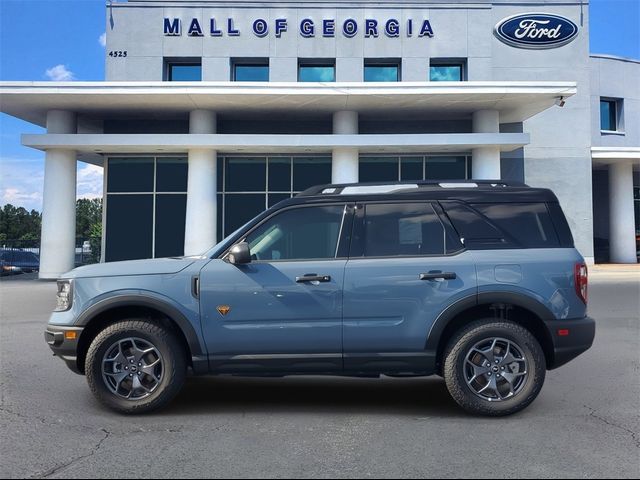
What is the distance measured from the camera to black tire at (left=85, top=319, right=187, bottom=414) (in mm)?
4867

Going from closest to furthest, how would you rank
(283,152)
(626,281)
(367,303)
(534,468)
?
(534,468) → (367,303) → (626,281) → (283,152)

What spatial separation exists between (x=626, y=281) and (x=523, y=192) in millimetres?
15766

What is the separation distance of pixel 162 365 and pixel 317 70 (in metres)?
21.2

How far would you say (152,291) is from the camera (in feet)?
16.0

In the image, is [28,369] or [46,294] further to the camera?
[46,294]

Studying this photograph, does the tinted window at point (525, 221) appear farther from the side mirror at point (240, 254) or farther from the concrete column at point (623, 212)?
the concrete column at point (623, 212)

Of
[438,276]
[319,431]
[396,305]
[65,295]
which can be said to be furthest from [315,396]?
[65,295]

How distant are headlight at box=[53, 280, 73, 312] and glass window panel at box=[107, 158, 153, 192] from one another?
1796 cm

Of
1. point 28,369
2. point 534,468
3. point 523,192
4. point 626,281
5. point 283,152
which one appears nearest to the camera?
point 534,468

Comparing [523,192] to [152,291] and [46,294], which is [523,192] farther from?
[46,294]

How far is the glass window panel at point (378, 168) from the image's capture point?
73.5ft

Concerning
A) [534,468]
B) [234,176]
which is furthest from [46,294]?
[534,468]

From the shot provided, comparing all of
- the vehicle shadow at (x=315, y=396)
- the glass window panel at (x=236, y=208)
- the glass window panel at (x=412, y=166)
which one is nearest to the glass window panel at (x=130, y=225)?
the glass window panel at (x=236, y=208)

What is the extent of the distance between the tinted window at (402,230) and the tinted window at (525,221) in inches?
18.8
